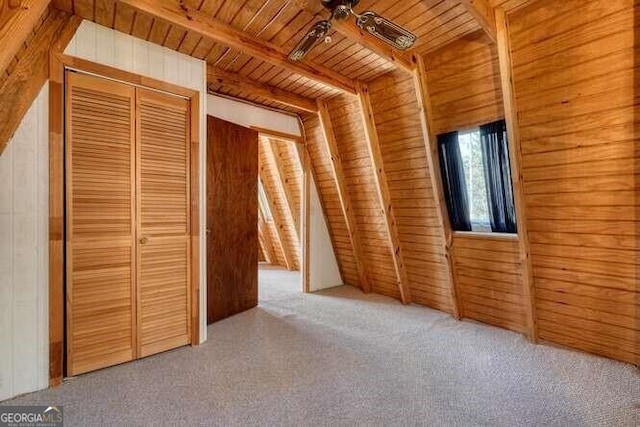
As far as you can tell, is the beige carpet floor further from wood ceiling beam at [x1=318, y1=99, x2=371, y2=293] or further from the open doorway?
the open doorway

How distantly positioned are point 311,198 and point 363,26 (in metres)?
2.66

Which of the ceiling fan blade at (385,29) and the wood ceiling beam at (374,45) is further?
the wood ceiling beam at (374,45)

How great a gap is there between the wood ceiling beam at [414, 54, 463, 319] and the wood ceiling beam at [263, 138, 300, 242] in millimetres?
2432

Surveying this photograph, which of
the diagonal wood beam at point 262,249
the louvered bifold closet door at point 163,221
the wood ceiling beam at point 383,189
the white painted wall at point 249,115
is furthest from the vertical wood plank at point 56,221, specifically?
the diagonal wood beam at point 262,249

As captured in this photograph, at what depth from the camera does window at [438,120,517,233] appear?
2482mm

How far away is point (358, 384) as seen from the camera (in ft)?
6.51

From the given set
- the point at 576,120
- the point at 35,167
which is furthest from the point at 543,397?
the point at 35,167

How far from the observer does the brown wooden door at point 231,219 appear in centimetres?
305

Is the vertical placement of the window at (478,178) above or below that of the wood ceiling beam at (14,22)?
below

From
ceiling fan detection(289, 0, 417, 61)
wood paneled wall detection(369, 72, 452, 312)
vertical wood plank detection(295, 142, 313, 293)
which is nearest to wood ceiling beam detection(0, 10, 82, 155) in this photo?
ceiling fan detection(289, 0, 417, 61)

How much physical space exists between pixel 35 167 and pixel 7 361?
111 centimetres

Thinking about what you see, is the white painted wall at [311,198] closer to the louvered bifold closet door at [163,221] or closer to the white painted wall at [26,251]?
the louvered bifold closet door at [163,221]

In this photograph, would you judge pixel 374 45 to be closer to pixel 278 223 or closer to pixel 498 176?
pixel 498 176

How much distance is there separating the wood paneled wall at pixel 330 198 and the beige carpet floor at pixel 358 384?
1520 millimetres
